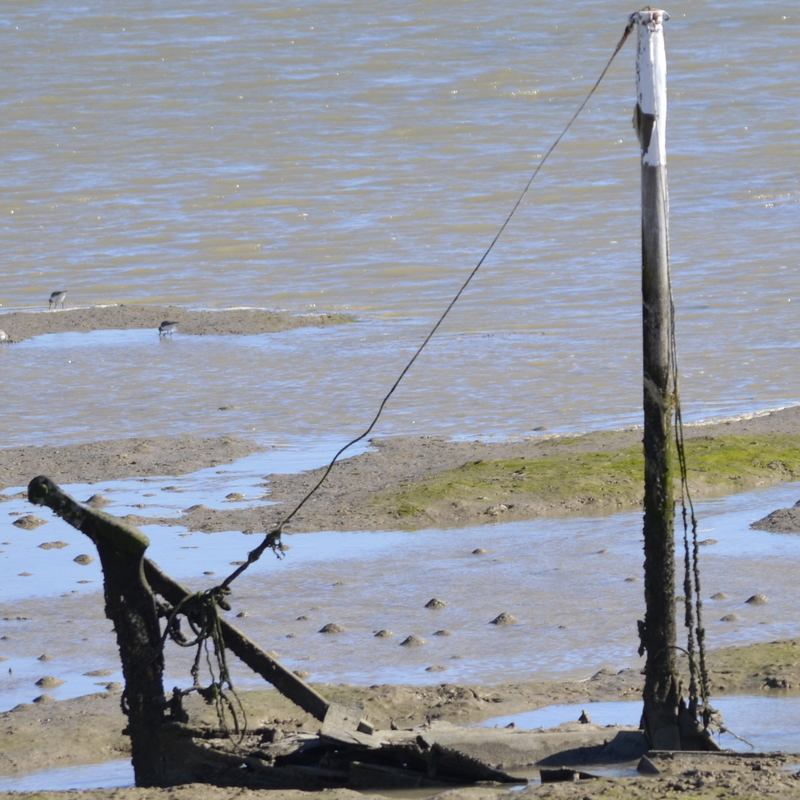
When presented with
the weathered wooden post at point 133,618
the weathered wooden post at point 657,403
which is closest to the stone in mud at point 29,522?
the weathered wooden post at point 133,618

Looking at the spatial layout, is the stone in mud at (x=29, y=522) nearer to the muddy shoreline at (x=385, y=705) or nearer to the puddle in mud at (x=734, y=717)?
the muddy shoreline at (x=385, y=705)

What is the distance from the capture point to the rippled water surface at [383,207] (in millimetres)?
15984

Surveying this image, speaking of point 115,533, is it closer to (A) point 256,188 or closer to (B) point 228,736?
(B) point 228,736

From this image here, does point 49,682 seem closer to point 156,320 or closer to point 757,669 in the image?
point 757,669

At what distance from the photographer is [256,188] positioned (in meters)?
30.6

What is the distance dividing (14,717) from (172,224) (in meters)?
20.8

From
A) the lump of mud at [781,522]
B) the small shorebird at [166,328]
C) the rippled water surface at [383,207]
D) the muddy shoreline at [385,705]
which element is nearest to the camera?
the muddy shoreline at [385,705]

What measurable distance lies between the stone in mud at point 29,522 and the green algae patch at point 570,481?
2.48 meters

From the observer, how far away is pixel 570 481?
11.7 meters

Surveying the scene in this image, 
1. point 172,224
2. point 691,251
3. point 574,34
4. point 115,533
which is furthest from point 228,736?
point 574,34

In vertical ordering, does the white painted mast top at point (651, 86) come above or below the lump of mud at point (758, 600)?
above

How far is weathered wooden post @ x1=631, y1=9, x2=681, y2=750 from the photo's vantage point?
6.75 metres

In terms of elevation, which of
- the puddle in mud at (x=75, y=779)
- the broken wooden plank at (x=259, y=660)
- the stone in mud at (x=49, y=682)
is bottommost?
the puddle in mud at (x=75, y=779)

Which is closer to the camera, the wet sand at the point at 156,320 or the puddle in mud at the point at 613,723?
the puddle in mud at the point at 613,723
